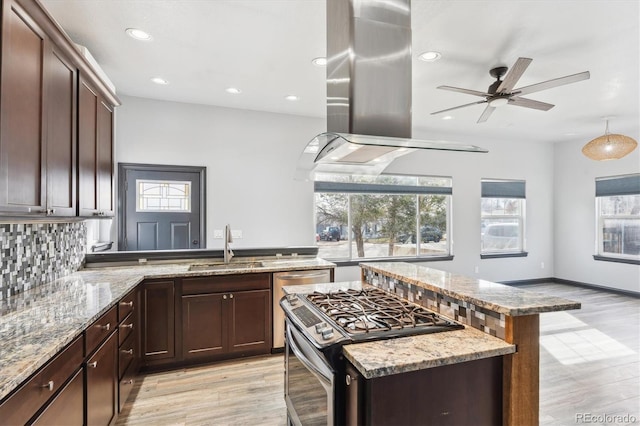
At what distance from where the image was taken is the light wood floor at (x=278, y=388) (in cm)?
233

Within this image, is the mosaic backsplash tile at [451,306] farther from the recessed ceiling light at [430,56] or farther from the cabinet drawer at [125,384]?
the recessed ceiling light at [430,56]

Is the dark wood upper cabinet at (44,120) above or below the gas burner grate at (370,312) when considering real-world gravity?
above

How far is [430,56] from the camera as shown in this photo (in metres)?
3.01

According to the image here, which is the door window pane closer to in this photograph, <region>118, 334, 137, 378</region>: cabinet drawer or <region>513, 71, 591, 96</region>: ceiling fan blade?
<region>118, 334, 137, 378</region>: cabinet drawer

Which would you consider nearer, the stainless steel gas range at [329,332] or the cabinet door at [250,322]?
the stainless steel gas range at [329,332]

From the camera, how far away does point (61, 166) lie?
201cm

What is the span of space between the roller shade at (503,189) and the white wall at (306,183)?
14 cm

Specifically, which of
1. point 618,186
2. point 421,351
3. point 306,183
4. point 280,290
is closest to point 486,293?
point 421,351

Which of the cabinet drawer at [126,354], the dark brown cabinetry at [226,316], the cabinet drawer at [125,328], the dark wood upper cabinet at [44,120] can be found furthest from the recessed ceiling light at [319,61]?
the cabinet drawer at [126,354]

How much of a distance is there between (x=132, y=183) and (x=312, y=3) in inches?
127

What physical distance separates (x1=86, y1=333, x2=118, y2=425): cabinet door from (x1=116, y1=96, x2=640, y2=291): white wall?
2.47 metres

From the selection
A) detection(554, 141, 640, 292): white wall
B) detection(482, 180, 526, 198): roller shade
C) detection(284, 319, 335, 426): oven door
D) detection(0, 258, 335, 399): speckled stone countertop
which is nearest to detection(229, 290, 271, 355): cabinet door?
detection(0, 258, 335, 399): speckled stone countertop

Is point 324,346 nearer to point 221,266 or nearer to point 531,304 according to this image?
point 531,304

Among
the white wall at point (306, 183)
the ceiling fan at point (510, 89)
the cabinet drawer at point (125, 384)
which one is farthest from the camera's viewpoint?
the white wall at point (306, 183)
